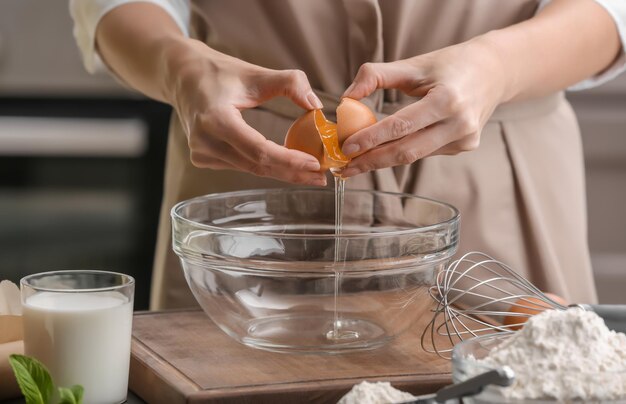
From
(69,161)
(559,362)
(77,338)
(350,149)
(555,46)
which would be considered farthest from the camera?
(69,161)

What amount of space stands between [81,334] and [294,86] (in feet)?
0.96

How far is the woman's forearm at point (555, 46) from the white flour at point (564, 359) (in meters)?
0.41

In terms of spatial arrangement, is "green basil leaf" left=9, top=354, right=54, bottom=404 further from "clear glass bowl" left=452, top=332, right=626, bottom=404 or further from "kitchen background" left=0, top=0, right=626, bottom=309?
"kitchen background" left=0, top=0, right=626, bottom=309

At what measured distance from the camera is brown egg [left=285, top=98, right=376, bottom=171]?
3.00 feet

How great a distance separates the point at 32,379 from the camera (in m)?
0.73

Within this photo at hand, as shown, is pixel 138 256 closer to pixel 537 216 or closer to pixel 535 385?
pixel 537 216

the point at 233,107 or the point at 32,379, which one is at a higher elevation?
the point at 233,107

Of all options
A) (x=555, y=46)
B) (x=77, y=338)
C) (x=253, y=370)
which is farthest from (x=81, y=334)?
(x=555, y=46)

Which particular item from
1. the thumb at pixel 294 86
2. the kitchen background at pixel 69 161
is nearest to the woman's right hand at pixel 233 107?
the thumb at pixel 294 86

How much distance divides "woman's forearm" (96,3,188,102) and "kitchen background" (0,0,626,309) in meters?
0.82

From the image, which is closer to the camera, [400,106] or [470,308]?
[470,308]

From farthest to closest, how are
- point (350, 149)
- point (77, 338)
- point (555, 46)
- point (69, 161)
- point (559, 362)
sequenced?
point (69, 161)
point (555, 46)
point (350, 149)
point (77, 338)
point (559, 362)

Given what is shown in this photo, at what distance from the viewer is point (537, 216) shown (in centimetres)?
121

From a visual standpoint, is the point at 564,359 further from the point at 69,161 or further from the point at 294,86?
the point at 69,161
